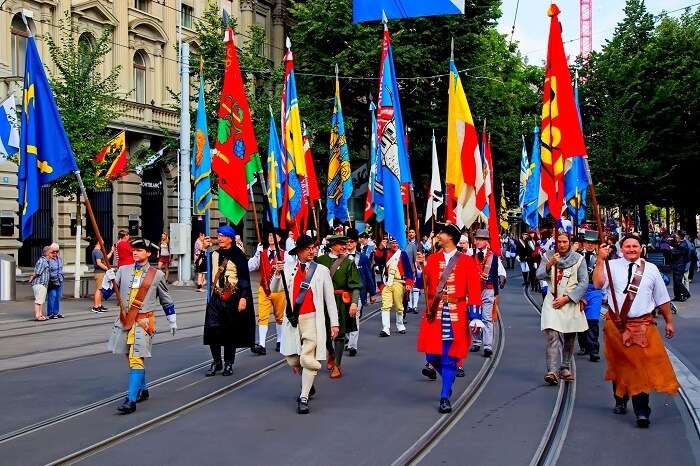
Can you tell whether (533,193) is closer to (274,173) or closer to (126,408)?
(274,173)

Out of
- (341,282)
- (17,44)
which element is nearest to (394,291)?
(341,282)

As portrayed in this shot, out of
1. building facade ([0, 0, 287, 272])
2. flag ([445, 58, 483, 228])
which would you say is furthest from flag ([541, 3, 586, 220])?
building facade ([0, 0, 287, 272])

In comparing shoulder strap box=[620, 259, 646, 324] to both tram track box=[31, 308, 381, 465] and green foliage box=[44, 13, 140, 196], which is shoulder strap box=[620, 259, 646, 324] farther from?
green foliage box=[44, 13, 140, 196]

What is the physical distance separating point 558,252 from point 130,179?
26.5m

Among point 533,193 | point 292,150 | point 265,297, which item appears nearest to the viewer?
point 265,297

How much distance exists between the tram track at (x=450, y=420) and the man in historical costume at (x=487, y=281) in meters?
0.36

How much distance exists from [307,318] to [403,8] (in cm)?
631

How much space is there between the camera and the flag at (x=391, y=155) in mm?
11156

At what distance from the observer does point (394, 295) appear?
51.5ft

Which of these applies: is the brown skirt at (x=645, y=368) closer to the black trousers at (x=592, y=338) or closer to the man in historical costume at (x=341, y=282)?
the man in historical costume at (x=341, y=282)

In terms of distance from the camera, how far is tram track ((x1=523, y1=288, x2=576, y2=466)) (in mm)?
6818

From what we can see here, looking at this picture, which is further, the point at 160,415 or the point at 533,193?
the point at 533,193

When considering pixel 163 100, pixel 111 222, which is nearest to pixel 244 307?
pixel 111 222

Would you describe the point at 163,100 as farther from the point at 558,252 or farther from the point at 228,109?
the point at 558,252
